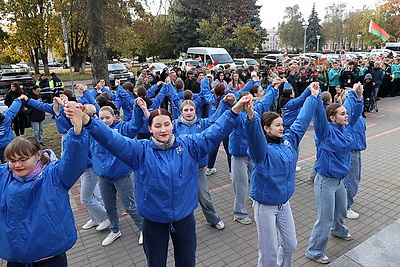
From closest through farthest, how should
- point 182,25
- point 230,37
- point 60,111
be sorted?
point 60,111
point 230,37
point 182,25

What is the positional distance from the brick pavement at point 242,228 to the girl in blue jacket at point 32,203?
1.85 m

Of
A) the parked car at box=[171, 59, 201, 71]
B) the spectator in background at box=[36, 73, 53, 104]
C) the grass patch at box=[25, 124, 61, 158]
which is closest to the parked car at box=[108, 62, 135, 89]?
the parked car at box=[171, 59, 201, 71]

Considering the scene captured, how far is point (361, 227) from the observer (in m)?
4.71

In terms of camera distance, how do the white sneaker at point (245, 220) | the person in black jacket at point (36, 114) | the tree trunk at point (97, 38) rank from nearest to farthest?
the white sneaker at point (245, 220) < the person in black jacket at point (36, 114) < the tree trunk at point (97, 38)

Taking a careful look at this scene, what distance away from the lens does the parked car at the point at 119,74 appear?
64.2 feet

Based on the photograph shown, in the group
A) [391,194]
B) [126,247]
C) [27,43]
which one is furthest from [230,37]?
[126,247]

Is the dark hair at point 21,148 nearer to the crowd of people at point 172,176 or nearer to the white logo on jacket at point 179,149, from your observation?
the crowd of people at point 172,176

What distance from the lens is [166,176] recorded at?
266 centimetres

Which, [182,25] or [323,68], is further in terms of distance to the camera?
[182,25]

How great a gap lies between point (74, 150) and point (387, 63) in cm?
1862

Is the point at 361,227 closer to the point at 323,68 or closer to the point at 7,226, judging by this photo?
the point at 7,226

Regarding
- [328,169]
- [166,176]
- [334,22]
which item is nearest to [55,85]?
[166,176]

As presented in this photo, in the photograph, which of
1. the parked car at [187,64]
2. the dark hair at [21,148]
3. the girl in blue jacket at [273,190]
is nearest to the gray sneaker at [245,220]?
the girl in blue jacket at [273,190]

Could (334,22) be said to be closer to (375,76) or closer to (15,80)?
(375,76)
